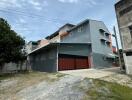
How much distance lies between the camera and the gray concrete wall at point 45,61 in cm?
2506

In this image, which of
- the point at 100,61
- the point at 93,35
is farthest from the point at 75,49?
the point at 100,61

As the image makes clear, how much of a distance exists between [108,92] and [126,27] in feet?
31.6

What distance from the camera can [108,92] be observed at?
10.9 meters

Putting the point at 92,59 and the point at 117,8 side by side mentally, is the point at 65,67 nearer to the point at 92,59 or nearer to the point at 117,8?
the point at 92,59

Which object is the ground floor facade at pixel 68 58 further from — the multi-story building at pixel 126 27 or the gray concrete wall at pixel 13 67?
the multi-story building at pixel 126 27

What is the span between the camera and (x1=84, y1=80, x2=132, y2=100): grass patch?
9969 millimetres

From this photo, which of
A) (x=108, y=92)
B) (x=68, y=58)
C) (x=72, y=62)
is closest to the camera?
(x=108, y=92)

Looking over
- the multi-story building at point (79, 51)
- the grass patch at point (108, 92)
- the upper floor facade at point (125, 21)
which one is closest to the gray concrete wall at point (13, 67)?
the multi-story building at point (79, 51)

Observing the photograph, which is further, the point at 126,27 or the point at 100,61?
the point at 100,61

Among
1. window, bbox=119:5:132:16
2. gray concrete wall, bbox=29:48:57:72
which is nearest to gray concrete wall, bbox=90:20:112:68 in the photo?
gray concrete wall, bbox=29:48:57:72

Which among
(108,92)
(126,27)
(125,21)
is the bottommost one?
(108,92)

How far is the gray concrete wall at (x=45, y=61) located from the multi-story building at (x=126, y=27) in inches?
392

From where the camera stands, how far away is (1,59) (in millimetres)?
21531

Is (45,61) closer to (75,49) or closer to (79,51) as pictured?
(75,49)
